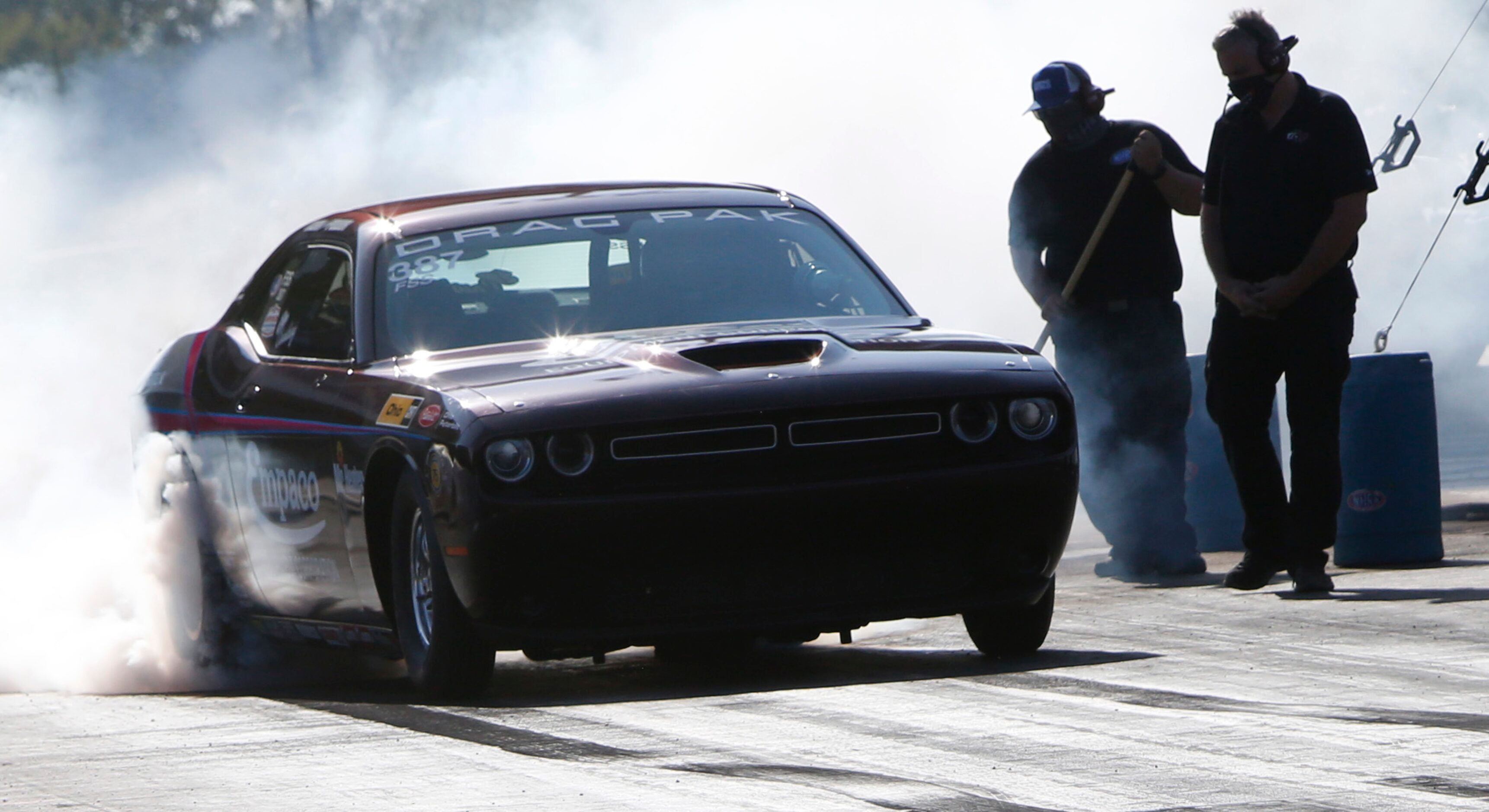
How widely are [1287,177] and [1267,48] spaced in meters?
0.41

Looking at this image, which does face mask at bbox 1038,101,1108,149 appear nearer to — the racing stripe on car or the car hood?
the car hood

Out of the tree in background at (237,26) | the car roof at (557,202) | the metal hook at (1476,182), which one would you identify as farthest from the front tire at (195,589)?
the tree in background at (237,26)

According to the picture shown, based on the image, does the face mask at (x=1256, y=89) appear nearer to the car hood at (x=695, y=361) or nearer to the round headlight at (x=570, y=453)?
the car hood at (x=695, y=361)

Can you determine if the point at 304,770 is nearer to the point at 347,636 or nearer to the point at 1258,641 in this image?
the point at 347,636

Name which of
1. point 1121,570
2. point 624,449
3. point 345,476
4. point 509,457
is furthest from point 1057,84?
point 509,457

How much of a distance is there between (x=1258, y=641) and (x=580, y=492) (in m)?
1.98

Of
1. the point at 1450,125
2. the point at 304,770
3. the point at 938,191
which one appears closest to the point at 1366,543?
the point at 304,770

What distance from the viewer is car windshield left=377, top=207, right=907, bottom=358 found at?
6203 mm

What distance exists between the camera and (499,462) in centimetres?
533

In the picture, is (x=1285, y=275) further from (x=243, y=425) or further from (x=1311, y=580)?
(x=243, y=425)

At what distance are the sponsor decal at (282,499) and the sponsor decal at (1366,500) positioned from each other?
12.8ft

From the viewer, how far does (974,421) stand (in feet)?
18.4

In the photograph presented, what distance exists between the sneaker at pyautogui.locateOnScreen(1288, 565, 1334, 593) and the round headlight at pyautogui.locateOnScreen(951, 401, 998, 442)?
7.26 ft

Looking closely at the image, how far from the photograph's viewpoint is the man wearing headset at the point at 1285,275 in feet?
24.6
